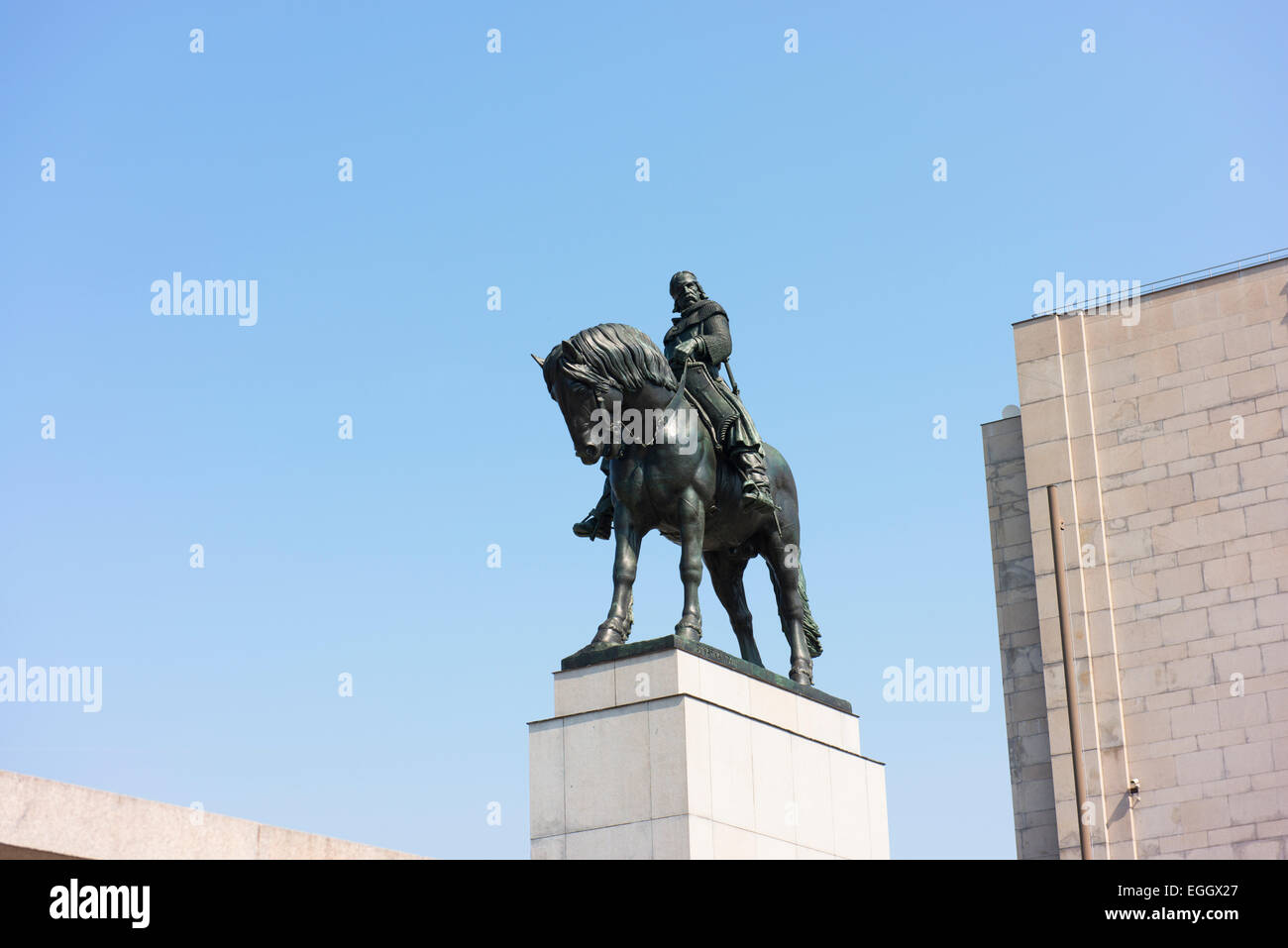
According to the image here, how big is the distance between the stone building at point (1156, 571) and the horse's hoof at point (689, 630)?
20982 millimetres

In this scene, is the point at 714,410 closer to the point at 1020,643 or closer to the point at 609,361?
the point at 609,361

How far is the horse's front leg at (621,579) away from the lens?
1736 centimetres

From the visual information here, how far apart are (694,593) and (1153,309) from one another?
79.8 feet

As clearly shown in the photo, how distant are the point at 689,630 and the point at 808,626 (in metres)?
2.59

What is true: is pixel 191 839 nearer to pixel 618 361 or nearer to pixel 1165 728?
pixel 618 361

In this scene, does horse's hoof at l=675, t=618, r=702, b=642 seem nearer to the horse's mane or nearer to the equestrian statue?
the equestrian statue

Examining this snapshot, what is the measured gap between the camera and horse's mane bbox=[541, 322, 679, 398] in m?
17.4

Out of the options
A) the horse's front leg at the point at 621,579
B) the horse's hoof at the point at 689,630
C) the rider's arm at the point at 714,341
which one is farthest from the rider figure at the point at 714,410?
the horse's hoof at the point at 689,630

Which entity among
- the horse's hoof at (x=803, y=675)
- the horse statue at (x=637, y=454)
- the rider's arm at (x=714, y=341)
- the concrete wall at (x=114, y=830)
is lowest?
the concrete wall at (x=114, y=830)

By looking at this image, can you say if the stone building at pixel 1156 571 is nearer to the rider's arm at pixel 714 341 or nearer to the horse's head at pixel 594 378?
the rider's arm at pixel 714 341

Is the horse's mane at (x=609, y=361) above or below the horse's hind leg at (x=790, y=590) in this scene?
above

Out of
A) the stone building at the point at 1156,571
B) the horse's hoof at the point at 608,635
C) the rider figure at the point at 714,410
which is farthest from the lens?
the stone building at the point at 1156,571
